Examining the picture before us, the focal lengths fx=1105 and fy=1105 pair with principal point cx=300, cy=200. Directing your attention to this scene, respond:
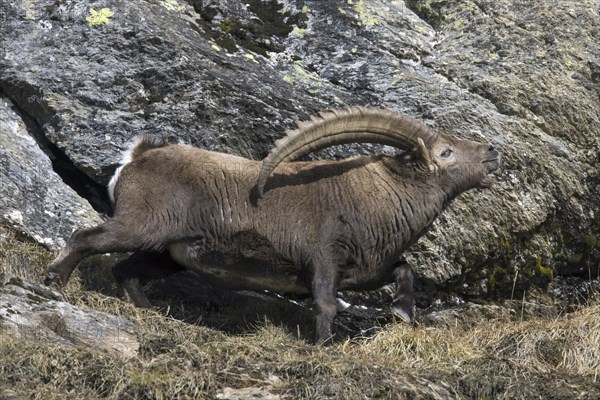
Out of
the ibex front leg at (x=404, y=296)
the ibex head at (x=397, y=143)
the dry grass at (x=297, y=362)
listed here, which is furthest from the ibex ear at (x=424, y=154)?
the dry grass at (x=297, y=362)

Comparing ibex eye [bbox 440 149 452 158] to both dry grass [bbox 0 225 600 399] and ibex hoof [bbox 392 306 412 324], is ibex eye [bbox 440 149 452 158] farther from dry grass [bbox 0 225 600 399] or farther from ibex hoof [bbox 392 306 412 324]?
dry grass [bbox 0 225 600 399]

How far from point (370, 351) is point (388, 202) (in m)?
1.89

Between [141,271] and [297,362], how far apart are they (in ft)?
9.53

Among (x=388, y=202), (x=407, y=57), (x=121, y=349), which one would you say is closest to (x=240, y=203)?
(x=388, y=202)

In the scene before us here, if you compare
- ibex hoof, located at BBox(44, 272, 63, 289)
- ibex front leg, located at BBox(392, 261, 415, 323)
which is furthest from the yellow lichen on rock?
ibex front leg, located at BBox(392, 261, 415, 323)

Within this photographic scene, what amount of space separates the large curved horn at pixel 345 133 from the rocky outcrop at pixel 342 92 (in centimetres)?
100

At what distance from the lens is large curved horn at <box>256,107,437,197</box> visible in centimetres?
1055

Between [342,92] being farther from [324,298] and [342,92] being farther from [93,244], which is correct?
[93,244]

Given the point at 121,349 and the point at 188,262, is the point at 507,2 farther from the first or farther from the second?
the point at 121,349

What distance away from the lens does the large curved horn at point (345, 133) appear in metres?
10.6

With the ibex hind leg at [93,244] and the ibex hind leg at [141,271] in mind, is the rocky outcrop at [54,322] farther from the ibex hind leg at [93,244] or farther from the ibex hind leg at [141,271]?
the ibex hind leg at [141,271]

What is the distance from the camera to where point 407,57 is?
13086 mm

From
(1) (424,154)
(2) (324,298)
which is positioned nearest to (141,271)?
(2) (324,298)

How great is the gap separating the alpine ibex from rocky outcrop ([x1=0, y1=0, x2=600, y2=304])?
81cm
